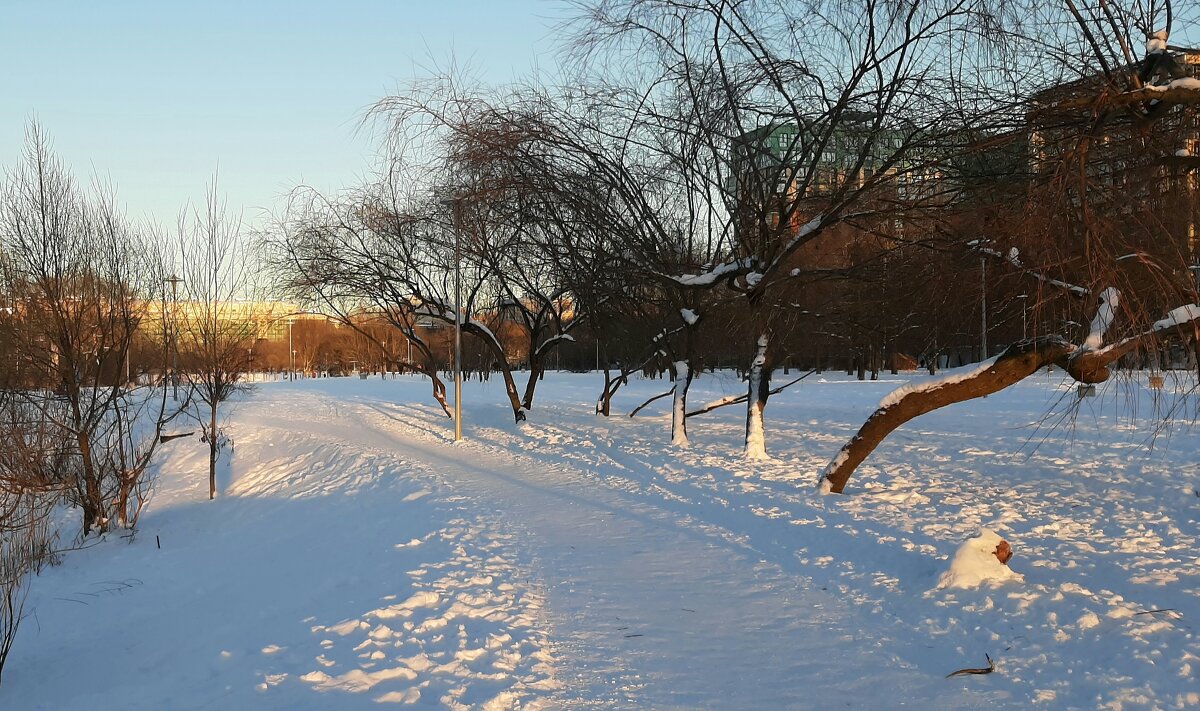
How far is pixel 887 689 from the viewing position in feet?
14.7

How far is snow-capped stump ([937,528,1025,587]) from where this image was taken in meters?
6.03

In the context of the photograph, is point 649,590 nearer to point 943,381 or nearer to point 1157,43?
point 943,381

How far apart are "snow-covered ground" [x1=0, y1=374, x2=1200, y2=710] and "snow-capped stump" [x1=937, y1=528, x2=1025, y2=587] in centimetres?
14

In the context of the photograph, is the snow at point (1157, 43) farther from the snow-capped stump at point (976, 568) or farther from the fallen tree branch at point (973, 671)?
the fallen tree branch at point (973, 671)

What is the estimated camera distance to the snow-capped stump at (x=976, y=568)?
6027 mm

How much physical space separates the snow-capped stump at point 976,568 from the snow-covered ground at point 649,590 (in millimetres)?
143

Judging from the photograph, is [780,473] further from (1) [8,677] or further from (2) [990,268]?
(1) [8,677]

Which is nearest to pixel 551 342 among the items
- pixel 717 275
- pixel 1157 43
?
pixel 717 275

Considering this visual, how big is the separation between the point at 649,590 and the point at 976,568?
2.58 metres

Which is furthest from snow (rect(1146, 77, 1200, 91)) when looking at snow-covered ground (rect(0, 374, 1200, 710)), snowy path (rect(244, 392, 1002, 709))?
snowy path (rect(244, 392, 1002, 709))

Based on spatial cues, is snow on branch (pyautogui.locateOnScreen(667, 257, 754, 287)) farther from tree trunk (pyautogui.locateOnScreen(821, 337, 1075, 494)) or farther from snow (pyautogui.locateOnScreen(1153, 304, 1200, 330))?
snow (pyautogui.locateOnScreen(1153, 304, 1200, 330))

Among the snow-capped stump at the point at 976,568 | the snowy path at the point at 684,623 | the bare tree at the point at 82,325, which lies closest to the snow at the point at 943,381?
the snowy path at the point at 684,623

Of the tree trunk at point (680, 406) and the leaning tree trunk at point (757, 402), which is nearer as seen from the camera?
the leaning tree trunk at point (757, 402)

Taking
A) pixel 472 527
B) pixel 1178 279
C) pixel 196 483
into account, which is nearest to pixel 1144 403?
pixel 1178 279
